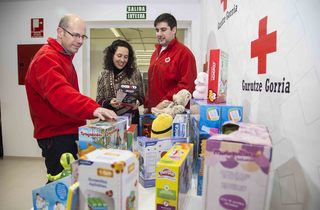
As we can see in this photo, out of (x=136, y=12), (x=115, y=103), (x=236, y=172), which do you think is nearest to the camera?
(x=236, y=172)

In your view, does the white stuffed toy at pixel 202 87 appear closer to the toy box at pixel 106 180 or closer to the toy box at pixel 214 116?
the toy box at pixel 214 116

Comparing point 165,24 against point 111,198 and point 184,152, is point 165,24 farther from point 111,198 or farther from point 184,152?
point 111,198

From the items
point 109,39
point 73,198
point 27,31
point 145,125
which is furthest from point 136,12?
point 109,39

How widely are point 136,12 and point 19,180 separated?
257 cm

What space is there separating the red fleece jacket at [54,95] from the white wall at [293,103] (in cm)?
79

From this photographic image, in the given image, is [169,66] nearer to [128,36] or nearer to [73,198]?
[73,198]

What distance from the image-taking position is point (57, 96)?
1229 mm

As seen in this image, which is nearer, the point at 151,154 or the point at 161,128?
the point at 151,154

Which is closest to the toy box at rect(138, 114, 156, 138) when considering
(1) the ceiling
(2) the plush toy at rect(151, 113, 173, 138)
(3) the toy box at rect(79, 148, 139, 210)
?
(2) the plush toy at rect(151, 113, 173, 138)

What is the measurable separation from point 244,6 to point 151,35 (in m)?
4.84

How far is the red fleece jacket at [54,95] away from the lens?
1206 millimetres

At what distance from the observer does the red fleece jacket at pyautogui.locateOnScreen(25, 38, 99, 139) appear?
1.21 metres

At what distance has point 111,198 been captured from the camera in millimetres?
584

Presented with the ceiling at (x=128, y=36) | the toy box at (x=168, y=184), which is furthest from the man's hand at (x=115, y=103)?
the ceiling at (x=128, y=36)
